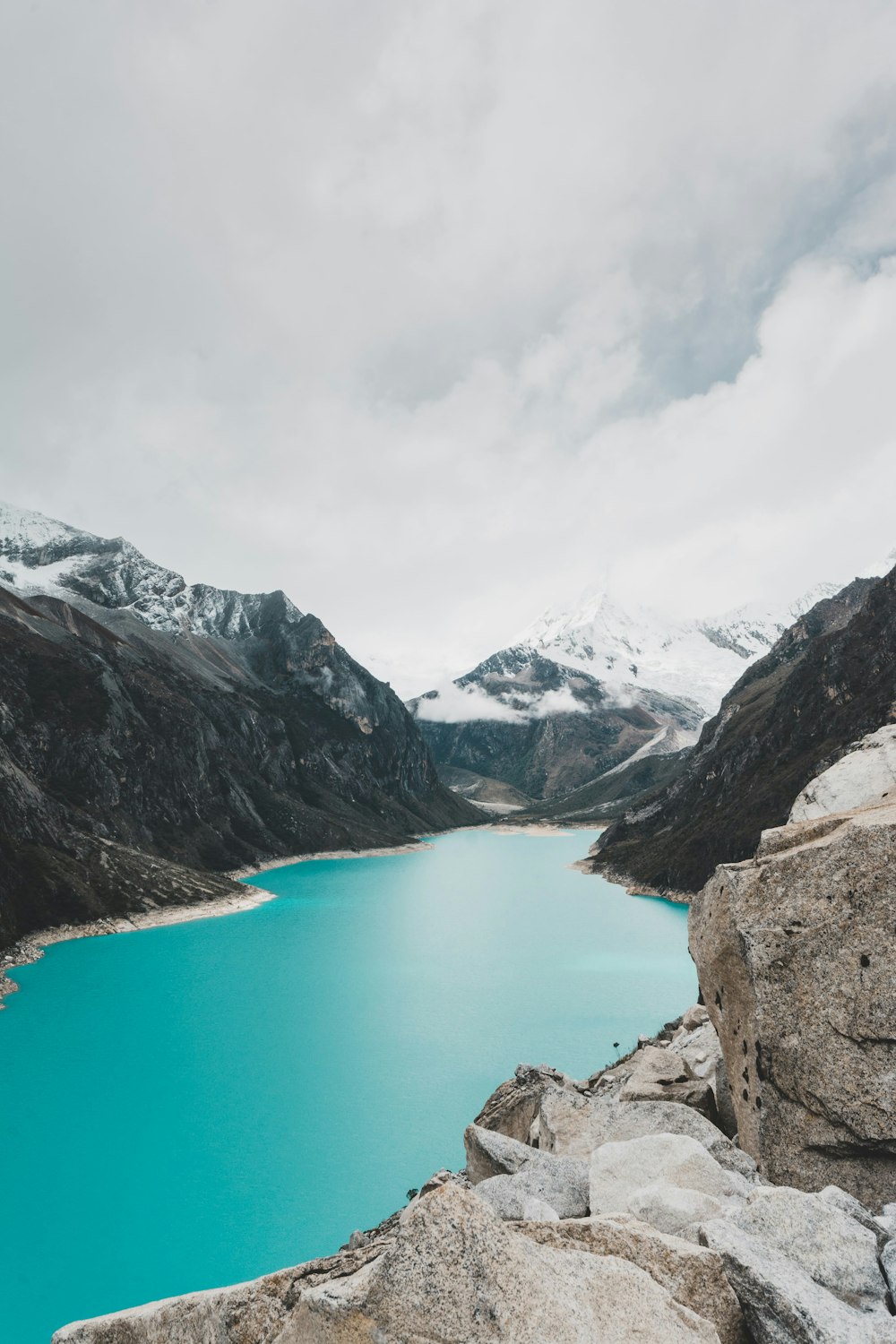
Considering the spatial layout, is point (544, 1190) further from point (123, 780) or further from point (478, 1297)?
point (123, 780)

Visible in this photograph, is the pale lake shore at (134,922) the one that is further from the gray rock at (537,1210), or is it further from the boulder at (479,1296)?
the boulder at (479,1296)

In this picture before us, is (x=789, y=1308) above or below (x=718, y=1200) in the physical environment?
above

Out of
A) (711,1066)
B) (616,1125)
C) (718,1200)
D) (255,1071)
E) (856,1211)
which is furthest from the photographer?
(255,1071)

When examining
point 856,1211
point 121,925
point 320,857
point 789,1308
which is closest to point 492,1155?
point 856,1211

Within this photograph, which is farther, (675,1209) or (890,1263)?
(675,1209)

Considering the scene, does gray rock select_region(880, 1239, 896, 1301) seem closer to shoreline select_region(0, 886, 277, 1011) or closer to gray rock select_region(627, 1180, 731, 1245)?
gray rock select_region(627, 1180, 731, 1245)

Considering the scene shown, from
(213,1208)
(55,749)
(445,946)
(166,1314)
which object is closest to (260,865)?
→ (55,749)

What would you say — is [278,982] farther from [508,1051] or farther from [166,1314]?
[166,1314]
